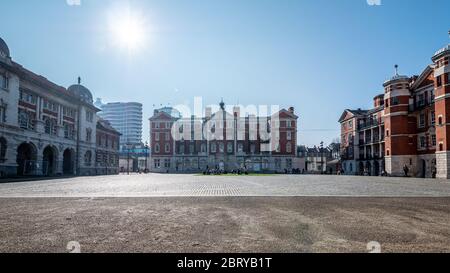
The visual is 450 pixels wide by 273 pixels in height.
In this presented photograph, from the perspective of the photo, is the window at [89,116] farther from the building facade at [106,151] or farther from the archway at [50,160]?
the archway at [50,160]

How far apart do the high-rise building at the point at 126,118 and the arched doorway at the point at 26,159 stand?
14616 centimetres

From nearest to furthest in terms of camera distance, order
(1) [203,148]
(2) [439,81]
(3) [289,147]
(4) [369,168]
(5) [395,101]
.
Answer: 1. (2) [439,81]
2. (5) [395,101]
3. (4) [369,168]
4. (3) [289,147]
5. (1) [203,148]

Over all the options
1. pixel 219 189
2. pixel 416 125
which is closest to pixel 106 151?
pixel 219 189

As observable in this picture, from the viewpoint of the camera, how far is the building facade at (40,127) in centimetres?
3239

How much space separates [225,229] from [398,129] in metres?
47.6

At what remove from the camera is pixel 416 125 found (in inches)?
1752

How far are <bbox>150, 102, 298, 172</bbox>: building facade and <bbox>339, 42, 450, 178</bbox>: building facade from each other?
20187 millimetres

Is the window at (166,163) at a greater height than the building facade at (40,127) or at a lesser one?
lesser

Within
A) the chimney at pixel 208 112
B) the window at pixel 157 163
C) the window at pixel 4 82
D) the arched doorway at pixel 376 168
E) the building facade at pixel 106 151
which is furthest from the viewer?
the window at pixel 157 163

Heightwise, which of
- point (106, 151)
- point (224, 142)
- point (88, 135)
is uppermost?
point (88, 135)

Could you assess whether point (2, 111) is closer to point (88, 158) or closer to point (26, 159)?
point (26, 159)

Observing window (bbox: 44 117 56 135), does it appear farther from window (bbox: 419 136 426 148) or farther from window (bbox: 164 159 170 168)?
window (bbox: 419 136 426 148)

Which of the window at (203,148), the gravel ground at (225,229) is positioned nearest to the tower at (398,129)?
the gravel ground at (225,229)

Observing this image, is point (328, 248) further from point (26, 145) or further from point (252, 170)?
point (252, 170)
